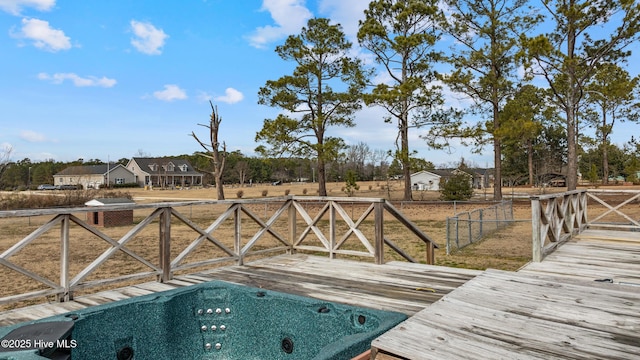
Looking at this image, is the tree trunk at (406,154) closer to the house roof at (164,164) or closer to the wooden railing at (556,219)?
the wooden railing at (556,219)

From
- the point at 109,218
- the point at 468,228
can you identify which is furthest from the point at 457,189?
the point at 109,218

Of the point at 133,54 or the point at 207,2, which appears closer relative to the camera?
the point at 207,2

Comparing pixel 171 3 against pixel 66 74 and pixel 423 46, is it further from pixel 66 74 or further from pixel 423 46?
pixel 423 46

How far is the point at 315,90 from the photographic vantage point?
24.8 metres

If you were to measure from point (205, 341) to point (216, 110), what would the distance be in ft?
64.3

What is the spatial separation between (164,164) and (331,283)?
6534 centimetres

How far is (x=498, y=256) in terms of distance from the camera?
9.16 m

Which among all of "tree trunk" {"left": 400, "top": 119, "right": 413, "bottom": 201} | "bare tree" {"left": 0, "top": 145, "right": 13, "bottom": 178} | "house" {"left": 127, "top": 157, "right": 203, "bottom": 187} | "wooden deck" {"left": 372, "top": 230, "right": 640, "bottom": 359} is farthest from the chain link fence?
"house" {"left": 127, "top": 157, "right": 203, "bottom": 187}

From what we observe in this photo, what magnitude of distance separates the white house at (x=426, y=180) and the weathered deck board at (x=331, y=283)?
154ft

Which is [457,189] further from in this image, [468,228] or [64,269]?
[64,269]

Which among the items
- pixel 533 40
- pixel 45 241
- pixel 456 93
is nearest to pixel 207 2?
pixel 45 241

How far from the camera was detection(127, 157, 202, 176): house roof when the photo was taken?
211 feet

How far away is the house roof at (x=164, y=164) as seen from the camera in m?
64.4

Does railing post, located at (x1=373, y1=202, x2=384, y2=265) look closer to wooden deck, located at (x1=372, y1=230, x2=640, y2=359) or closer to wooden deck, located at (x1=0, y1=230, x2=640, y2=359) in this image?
wooden deck, located at (x1=0, y1=230, x2=640, y2=359)
